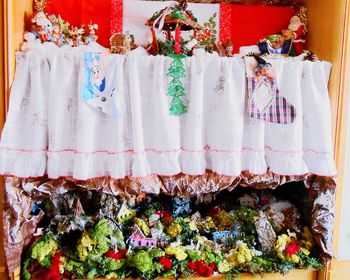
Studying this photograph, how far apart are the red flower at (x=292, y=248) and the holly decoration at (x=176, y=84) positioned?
0.71m

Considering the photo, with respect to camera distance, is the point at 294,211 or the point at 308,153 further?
the point at 294,211

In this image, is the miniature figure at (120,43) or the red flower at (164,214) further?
the red flower at (164,214)

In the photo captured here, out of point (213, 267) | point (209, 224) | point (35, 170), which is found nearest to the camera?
point (35, 170)

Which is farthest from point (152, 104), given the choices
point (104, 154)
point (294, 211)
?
point (294, 211)

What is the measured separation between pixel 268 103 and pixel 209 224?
0.59m

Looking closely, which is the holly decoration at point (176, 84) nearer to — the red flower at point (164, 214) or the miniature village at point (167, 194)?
the miniature village at point (167, 194)

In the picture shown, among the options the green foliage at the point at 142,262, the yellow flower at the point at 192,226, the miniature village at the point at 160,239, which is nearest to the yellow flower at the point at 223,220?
the miniature village at the point at 160,239

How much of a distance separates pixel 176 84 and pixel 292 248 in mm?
809

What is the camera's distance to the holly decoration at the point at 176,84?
1358 millimetres

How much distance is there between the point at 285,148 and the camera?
4.63 feet

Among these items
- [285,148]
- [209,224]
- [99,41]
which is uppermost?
[99,41]

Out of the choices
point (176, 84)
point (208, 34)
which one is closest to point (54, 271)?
point (176, 84)

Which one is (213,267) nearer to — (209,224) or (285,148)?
(209,224)

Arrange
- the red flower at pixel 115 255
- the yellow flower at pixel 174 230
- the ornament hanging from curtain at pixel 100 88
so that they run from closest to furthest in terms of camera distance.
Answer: the ornament hanging from curtain at pixel 100 88
the red flower at pixel 115 255
the yellow flower at pixel 174 230
